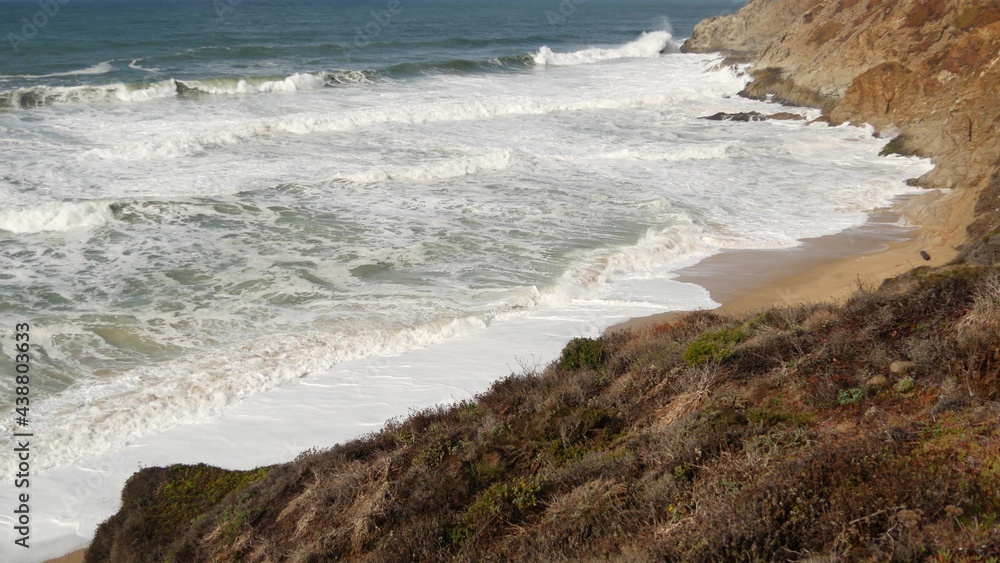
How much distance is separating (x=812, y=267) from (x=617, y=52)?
45.2m

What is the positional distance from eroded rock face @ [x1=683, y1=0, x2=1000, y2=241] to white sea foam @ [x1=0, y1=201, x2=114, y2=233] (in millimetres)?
19100

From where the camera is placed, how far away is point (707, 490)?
16.3 ft

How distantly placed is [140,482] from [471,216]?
11333 mm

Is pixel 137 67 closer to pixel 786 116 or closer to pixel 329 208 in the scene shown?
pixel 329 208

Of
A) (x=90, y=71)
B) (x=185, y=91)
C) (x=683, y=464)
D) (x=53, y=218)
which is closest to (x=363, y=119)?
(x=185, y=91)

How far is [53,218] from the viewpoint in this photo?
1675 centimetres

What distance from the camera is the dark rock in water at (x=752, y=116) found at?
1182 inches

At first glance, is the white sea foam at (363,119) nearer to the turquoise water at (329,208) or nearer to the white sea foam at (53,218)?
the turquoise water at (329,208)

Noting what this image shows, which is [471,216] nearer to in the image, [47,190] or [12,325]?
[12,325]

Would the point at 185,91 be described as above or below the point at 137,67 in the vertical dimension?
below

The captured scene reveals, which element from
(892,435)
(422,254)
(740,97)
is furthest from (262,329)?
(740,97)

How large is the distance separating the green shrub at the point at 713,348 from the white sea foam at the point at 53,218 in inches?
594

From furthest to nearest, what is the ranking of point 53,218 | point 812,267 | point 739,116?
point 739,116
point 53,218
point 812,267

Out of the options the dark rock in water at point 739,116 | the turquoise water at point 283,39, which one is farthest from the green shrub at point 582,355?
the turquoise water at point 283,39
